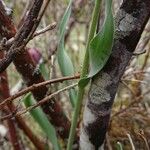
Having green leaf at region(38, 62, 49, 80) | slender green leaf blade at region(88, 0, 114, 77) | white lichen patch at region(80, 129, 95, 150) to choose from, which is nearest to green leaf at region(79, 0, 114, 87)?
slender green leaf blade at region(88, 0, 114, 77)

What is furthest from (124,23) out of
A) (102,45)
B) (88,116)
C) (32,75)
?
(32,75)

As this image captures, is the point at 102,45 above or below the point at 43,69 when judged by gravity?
above

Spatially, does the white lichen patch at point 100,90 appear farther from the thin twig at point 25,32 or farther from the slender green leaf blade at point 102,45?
the thin twig at point 25,32

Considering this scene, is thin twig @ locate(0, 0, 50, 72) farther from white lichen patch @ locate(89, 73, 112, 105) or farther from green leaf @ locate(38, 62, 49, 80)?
green leaf @ locate(38, 62, 49, 80)

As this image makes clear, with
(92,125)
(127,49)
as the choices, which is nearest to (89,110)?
(92,125)

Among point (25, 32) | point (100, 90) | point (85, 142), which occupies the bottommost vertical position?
point (85, 142)

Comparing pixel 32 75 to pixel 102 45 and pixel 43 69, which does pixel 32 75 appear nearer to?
pixel 43 69
